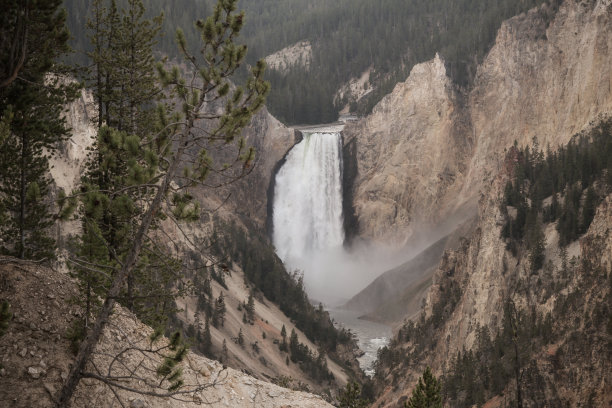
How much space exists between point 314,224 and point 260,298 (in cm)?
2481

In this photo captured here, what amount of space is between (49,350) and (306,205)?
240ft

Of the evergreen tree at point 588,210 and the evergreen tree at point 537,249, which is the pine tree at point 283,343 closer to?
the evergreen tree at point 537,249

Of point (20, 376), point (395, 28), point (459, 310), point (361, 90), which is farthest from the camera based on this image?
point (395, 28)

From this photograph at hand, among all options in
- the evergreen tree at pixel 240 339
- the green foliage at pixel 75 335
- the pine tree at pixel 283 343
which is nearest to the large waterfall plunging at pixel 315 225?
the pine tree at pixel 283 343

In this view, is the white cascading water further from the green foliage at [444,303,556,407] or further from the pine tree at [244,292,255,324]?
the green foliage at [444,303,556,407]

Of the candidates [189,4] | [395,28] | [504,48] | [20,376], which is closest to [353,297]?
[504,48]

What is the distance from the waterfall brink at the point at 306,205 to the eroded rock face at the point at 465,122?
408 centimetres

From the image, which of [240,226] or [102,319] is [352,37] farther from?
[102,319]

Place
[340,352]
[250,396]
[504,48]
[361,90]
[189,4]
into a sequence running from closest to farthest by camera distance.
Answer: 1. [250,396]
2. [340,352]
3. [504,48]
4. [189,4]
5. [361,90]

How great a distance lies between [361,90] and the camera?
447 ft

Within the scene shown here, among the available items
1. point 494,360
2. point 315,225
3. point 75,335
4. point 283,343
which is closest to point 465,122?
point 315,225

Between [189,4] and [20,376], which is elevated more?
[189,4]

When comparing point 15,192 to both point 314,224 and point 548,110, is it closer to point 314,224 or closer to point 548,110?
point 548,110

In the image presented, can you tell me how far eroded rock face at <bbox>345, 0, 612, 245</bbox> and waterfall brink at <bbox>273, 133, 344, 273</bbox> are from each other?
4082 millimetres
